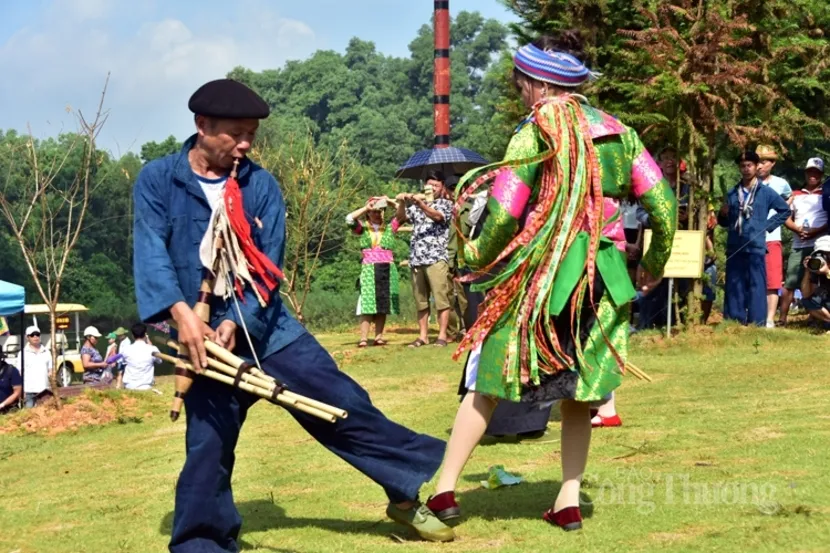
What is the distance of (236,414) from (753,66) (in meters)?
10.0

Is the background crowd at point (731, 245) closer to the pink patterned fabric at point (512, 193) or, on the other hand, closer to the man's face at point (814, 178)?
the man's face at point (814, 178)

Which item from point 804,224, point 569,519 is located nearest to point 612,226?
point 569,519

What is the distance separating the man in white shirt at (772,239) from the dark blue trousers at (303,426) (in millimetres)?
9449

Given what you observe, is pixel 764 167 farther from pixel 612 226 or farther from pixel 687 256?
pixel 612 226

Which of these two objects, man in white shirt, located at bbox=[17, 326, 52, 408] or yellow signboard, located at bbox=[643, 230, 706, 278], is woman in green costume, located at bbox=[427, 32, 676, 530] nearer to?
yellow signboard, located at bbox=[643, 230, 706, 278]

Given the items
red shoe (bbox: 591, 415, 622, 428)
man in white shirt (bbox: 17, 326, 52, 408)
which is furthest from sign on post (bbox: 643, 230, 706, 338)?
man in white shirt (bbox: 17, 326, 52, 408)

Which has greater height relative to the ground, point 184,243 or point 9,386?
point 184,243

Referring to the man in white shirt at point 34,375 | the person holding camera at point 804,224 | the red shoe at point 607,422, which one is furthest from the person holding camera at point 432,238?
the red shoe at point 607,422

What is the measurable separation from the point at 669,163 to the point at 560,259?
29.1ft

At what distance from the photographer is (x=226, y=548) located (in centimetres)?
558

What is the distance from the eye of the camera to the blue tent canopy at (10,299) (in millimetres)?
18008

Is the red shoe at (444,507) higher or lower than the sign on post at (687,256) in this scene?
lower

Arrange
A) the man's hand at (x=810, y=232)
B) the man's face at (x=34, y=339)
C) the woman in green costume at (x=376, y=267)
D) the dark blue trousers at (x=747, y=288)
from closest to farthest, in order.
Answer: the dark blue trousers at (x=747, y=288) < the man's hand at (x=810, y=232) < the woman in green costume at (x=376, y=267) < the man's face at (x=34, y=339)

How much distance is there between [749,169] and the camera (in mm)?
14328
